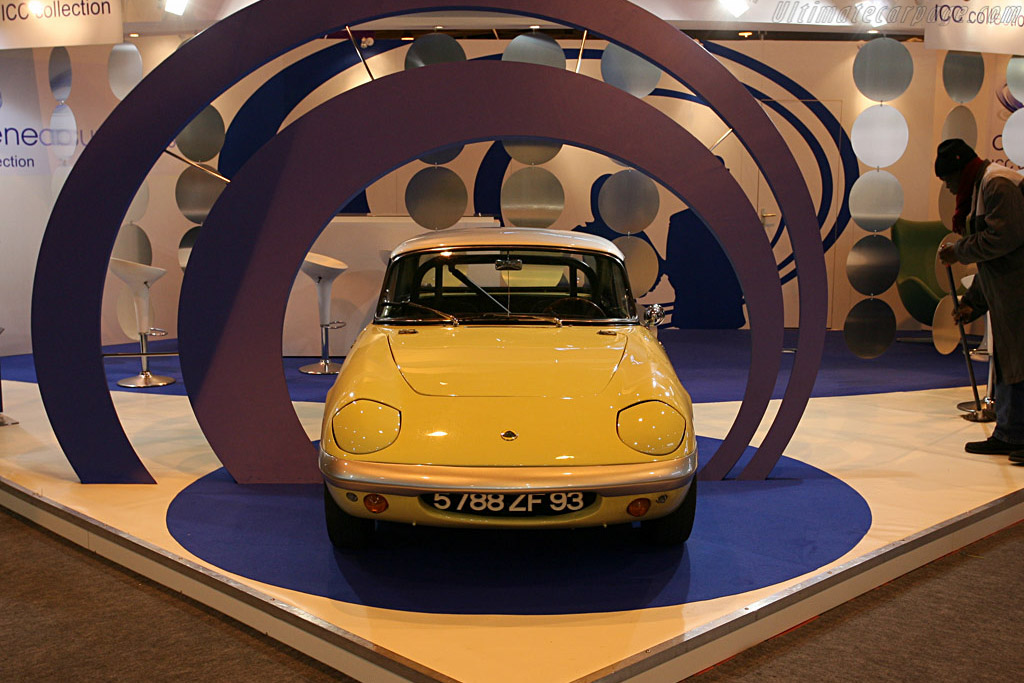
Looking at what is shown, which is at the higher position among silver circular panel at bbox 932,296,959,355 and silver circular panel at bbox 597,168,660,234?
Answer: silver circular panel at bbox 597,168,660,234

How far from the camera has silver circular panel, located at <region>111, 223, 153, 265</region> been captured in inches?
309

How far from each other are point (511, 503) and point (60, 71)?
7.18m

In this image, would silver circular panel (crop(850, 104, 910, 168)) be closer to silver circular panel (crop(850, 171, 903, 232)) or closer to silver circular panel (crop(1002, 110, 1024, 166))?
silver circular panel (crop(850, 171, 903, 232))

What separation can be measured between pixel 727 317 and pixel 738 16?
4.86 m

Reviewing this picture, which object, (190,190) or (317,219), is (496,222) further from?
→ (317,219)

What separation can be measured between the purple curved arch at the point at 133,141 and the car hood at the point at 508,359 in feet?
5.15

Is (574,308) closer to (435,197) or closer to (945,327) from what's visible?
(435,197)

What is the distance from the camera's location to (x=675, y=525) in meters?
3.40

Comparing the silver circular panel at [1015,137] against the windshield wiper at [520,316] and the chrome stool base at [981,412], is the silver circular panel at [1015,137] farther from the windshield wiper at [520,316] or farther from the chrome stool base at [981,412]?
the windshield wiper at [520,316]

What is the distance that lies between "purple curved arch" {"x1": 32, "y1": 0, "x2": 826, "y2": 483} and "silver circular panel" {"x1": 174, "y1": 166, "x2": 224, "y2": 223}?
245 cm

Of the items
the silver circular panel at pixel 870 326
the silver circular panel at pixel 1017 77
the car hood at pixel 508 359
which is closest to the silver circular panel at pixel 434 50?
the car hood at pixel 508 359

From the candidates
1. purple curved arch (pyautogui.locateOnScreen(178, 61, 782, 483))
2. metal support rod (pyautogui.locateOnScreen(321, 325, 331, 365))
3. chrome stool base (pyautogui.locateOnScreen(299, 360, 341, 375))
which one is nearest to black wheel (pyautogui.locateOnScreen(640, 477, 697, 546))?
purple curved arch (pyautogui.locateOnScreen(178, 61, 782, 483))

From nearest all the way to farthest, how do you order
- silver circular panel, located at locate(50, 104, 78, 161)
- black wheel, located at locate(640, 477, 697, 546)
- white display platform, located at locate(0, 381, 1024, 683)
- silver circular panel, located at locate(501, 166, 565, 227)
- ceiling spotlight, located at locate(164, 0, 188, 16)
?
white display platform, located at locate(0, 381, 1024, 683) → black wheel, located at locate(640, 477, 697, 546) → silver circular panel, located at locate(501, 166, 565, 227) → ceiling spotlight, located at locate(164, 0, 188, 16) → silver circular panel, located at locate(50, 104, 78, 161)

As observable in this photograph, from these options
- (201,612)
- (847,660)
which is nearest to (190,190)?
(201,612)
